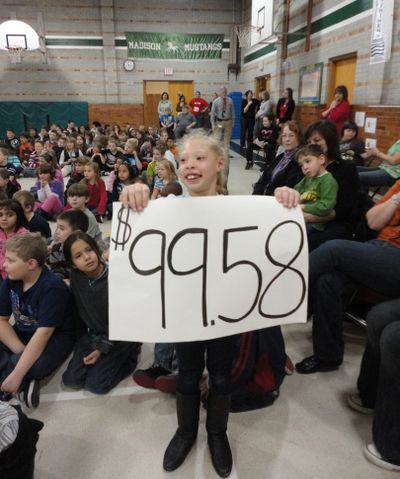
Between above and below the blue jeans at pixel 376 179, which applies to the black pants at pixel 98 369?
below

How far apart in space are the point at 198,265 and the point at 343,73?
804 centimetres

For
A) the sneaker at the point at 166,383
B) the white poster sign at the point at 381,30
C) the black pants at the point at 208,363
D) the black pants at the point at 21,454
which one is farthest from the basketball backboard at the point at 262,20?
the black pants at the point at 21,454

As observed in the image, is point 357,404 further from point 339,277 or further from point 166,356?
point 166,356

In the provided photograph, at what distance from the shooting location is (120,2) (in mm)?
14180

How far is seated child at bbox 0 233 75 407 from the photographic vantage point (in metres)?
2.02

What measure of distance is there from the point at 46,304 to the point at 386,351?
5.57ft

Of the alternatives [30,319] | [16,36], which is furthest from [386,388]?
[16,36]

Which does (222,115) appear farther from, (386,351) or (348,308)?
(386,351)

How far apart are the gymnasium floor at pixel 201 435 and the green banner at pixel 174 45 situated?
49.1ft

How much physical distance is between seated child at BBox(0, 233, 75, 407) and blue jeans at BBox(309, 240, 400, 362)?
1444mm

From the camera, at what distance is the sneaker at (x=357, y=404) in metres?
1.91

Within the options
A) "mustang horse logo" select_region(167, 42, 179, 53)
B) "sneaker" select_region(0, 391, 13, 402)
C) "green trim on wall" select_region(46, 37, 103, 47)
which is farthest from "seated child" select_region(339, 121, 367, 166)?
"green trim on wall" select_region(46, 37, 103, 47)

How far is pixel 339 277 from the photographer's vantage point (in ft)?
6.76

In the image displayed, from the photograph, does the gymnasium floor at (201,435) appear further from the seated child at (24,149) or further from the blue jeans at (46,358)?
the seated child at (24,149)
